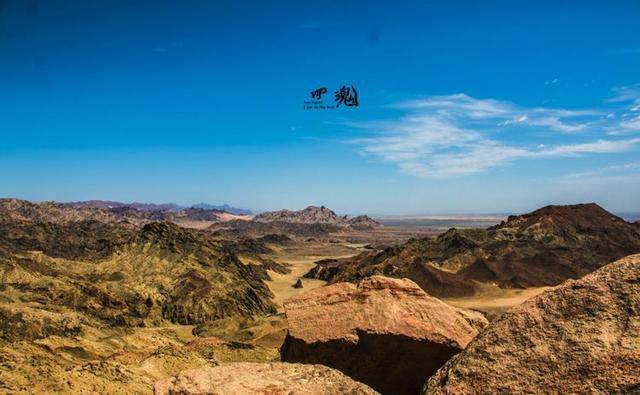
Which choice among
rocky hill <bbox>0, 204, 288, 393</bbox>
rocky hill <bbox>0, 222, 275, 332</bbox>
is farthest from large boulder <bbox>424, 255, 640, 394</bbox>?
rocky hill <bbox>0, 222, 275, 332</bbox>

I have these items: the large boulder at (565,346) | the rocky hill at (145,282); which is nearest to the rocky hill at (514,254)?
the rocky hill at (145,282)

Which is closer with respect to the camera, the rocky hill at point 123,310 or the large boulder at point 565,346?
the large boulder at point 565,346

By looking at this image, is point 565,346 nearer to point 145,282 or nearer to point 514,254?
point 145,282

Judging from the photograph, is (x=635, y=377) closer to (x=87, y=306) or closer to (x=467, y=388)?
(x=467, y=388)

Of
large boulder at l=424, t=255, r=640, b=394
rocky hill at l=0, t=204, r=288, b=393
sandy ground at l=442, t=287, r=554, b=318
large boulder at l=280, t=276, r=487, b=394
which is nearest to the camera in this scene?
large boulder at l=424, t=255, r=640, b=394

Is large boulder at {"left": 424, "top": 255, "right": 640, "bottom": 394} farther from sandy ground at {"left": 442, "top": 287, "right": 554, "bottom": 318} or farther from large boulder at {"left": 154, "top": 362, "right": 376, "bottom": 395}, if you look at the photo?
sandy ground at {"left": 442, "top": 287, "right": 554, "bottom": 318}

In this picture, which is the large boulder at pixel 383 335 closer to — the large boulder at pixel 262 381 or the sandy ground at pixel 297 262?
the large boulder at pixel 262 381
